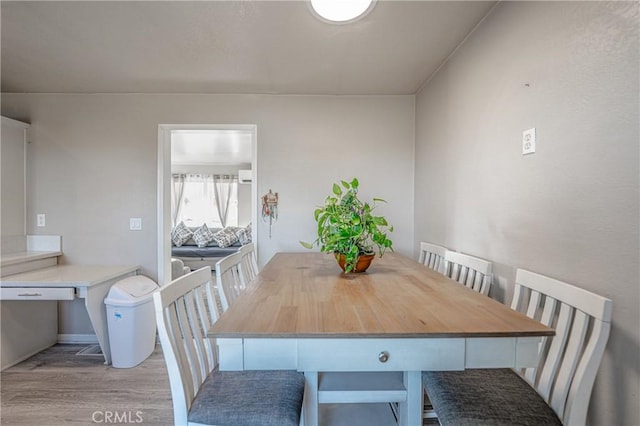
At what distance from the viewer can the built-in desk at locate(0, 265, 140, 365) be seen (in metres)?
2.12

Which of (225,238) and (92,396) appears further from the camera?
(225,238)

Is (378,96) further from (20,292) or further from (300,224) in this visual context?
(20,292)

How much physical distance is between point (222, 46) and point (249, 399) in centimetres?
206

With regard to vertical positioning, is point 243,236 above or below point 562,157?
below

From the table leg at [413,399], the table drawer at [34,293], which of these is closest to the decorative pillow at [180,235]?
the table drawer at [34,293]

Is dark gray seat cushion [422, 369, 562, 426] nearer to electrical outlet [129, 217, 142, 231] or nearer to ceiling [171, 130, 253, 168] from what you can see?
electrical outlet [129, 217, 142, 231]

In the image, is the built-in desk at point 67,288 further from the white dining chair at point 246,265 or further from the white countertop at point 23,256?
the white dining chair at point 246,265

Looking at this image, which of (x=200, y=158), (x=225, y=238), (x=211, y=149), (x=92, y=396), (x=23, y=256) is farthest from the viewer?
(x=200, y=158)

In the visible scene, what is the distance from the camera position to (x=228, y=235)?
5547mm

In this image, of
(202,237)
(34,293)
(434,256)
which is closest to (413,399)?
(434,256)

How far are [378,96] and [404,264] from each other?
1.71m

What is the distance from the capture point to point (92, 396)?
1.96 meters

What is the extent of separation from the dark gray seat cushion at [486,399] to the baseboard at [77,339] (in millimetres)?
3039

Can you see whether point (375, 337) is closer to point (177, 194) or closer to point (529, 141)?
point (529, 141)
